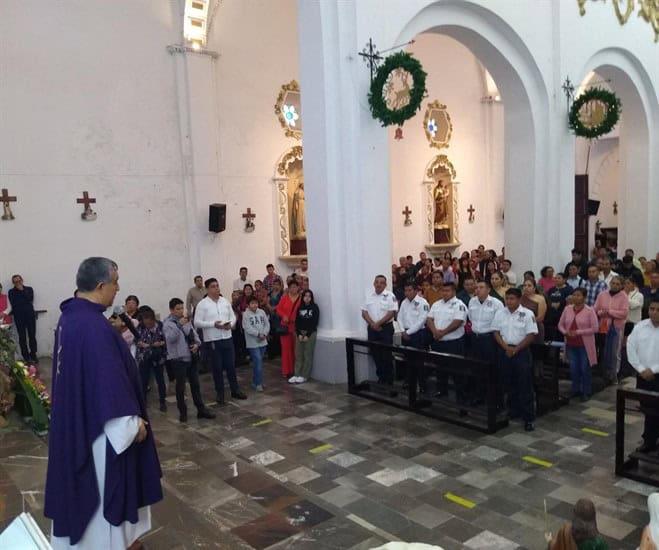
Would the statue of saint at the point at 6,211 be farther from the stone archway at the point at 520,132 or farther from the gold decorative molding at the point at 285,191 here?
the stone archway at the point at 520,132

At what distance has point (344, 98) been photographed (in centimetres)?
860

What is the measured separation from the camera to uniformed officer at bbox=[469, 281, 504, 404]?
284 inches

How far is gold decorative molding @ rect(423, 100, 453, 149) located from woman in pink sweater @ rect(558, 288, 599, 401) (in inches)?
411

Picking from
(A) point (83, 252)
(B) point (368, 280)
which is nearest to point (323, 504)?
(B) point (368, 280)

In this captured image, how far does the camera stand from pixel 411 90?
8359 mm

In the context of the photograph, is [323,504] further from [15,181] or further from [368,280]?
[15,181]

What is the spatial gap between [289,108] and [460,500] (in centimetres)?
1118

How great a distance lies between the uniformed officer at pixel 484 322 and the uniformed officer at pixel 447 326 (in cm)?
21

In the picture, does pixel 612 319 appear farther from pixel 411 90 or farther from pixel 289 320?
pixel 289 320

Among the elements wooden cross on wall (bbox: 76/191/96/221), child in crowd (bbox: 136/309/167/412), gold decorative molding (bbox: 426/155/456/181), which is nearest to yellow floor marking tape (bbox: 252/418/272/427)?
child in crowd (bbox: 136/309/167/412)

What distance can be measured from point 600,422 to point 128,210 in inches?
377

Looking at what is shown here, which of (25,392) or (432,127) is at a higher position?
(432,127)

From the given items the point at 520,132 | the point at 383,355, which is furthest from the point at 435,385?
the point at 520,132

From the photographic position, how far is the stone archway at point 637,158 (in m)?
14.9
